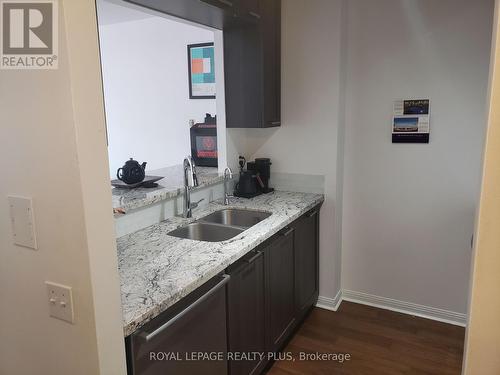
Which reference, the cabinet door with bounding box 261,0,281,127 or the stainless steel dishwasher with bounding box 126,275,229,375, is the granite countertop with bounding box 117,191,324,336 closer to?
the stainless steel dishwasher with bounding box 126,275,229,375

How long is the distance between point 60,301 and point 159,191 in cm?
126

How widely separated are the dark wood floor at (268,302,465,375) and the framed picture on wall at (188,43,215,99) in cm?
257

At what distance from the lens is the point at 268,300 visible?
2.26 m

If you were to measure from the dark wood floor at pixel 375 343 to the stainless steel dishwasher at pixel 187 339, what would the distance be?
0.83 m

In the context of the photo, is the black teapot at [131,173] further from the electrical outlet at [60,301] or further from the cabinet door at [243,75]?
the electrical outlet at [60,301]

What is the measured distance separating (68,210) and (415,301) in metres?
2.78

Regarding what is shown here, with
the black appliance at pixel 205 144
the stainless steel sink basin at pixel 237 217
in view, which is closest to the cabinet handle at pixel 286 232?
the stainless steel sink basin at pixel 237 217

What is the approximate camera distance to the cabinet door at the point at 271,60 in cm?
273

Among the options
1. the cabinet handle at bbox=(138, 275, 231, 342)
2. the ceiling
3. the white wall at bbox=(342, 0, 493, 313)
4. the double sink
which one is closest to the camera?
the cabinet handle at bbox=(138, 275, 231, 342)

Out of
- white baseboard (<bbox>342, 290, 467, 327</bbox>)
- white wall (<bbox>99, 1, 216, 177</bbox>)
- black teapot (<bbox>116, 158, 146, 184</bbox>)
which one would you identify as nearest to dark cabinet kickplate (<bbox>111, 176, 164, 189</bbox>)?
black teapot (<bbox>116, 158, 146, 184</bbox>)

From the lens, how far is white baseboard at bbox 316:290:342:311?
3123 millimetres

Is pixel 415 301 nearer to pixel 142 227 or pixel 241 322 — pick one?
pixel 241 322

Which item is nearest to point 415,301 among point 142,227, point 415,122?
point 415,122

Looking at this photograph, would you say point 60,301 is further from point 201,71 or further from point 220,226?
point 201,71
